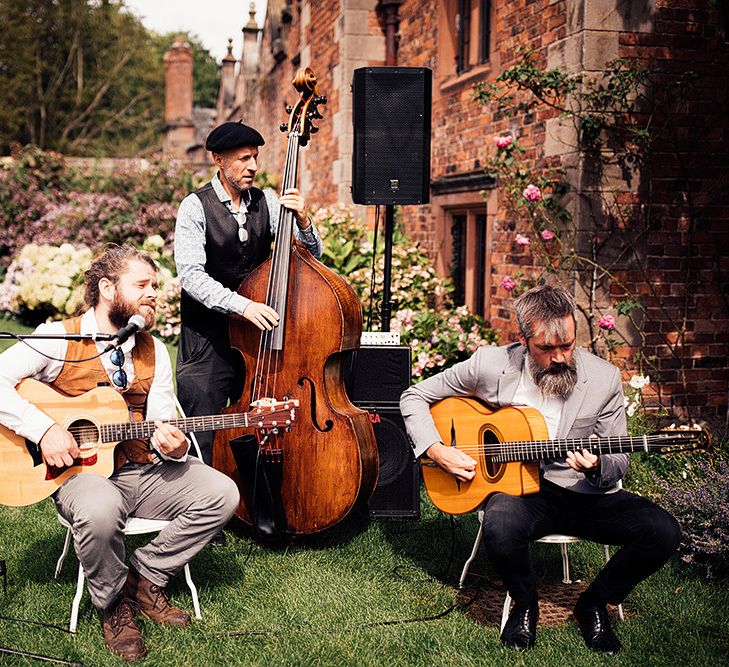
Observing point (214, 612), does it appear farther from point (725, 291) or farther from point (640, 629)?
point (725, 291)

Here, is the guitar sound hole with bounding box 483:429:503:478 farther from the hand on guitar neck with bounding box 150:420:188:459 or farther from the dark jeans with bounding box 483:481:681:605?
the hand on guitar neck with bounding box 150:420:188:459

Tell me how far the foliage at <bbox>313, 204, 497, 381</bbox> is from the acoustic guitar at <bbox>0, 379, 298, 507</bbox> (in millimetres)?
2681

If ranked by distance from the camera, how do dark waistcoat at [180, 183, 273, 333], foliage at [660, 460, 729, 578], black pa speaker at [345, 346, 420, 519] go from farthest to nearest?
black pa speaker at [345, 346, 420, 519] < dark waistcoat at [180, 183, 273, 333] < foliage at [660, 460, 729, 578]

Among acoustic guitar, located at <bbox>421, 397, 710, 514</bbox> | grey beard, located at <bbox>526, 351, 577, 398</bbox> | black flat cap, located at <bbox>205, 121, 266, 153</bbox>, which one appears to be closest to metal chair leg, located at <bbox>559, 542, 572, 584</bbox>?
acoustic guitar, located at <bbox>421, 397, 710, 514</bbox>

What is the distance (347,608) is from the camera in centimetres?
404

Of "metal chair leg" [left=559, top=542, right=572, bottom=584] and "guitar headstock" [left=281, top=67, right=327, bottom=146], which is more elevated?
"guitar headstock" [left=281, top=67, right=327, bottom=146]

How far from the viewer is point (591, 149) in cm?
618

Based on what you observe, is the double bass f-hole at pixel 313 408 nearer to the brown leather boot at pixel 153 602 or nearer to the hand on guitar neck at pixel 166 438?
the hand on guitar neck at pixel 166 438

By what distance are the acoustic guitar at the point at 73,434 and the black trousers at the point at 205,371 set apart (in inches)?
39.5

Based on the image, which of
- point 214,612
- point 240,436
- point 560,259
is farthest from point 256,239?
point 560,259

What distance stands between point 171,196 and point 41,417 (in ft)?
34.8

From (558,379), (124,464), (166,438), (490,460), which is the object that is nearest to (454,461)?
(490,460)

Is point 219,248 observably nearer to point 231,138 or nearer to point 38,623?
point 231,138

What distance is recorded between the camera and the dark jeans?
362cm
